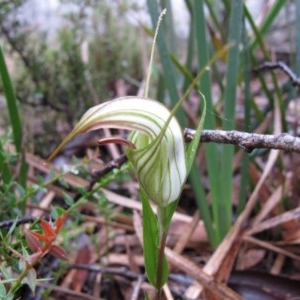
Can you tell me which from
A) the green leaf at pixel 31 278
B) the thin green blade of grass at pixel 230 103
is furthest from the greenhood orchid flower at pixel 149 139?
the thin green blade of grass at pixel 230 103

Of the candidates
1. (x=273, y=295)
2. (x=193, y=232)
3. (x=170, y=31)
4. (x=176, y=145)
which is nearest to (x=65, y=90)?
(x=170, y=31)

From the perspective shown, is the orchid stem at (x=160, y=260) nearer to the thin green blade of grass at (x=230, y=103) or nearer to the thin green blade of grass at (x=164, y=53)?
the thin green blade of grass at (x=230, y=103)

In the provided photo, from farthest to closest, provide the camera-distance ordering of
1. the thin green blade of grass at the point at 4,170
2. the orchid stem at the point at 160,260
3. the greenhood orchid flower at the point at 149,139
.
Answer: the thin green blade of grass at the point at 4,170, the orchid stem at the point at 160,260, the greenhood orchid flower at the point at 149,139

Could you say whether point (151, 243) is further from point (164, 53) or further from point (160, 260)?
point (164, 53)

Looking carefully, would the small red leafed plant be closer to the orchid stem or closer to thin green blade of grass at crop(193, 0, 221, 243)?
the orchid stem

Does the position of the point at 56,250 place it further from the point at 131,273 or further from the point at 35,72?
the point at 35,72
